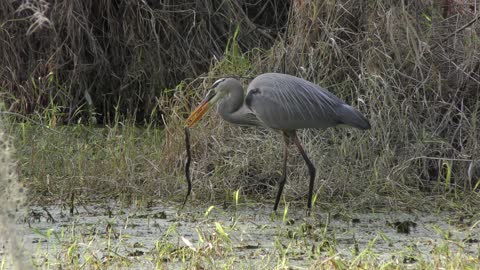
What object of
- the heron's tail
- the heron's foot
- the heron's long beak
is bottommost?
the heron's foot

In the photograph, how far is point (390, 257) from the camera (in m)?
4.59

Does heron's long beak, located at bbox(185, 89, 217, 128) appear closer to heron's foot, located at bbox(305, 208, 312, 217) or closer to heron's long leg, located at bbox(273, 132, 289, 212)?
heron's long leg, located at bbox(273, 132, 289, 212)

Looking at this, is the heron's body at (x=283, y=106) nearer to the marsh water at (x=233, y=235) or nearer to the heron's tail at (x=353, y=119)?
the heron's tail at (x=353, y=119)

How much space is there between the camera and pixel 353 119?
5.91 metres

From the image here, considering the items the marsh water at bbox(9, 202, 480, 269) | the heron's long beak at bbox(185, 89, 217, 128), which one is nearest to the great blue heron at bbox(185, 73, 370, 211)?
the heron's long beak at bbox(185, 89, 217, 128)

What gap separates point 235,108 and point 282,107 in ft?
1.09

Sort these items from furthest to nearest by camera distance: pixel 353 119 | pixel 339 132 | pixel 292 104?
pixel 339 132 → pixel 292 104 → pixel 353 119

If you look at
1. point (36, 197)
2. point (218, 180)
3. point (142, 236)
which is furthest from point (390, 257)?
point (36, 197)

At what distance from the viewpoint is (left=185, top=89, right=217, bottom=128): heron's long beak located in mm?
6297

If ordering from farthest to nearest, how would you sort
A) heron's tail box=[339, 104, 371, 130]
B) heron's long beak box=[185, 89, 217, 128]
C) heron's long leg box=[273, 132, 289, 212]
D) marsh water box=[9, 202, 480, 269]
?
heron's long beak box=[185, 89, 217, 128] < heron's long leg box=[273, 132, 289, 212] < heron's tail box=[339, 104, 371, 130] < marsh water box=[9, 202, 480, 269]

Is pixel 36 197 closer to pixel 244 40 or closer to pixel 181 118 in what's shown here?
pixel 181 118

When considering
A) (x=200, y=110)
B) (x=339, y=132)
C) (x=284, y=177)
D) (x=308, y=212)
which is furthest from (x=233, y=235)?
(x=339, y=132)

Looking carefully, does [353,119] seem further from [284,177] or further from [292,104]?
[284,177]

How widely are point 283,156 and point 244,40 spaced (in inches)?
89.5
